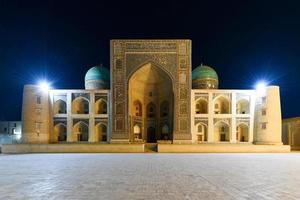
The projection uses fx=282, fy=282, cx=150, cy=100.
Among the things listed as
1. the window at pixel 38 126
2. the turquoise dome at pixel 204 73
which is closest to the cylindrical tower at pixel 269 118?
the turquoise dome at pixel 204 73

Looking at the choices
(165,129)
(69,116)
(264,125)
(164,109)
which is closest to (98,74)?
(69,116)

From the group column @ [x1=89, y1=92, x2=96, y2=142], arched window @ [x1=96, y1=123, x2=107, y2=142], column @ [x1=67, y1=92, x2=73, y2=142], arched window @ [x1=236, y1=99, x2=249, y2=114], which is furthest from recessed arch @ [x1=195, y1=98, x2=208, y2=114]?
column @ [x1=67, y1=92, x2=73, y2=142]

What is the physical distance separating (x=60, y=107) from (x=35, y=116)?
4.14 metres

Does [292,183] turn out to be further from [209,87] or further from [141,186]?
[209,87]

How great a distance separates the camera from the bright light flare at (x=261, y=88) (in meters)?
26.4

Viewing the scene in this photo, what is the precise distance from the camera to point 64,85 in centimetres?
4397

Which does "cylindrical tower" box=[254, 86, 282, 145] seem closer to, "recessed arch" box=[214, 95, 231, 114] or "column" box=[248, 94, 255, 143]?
"column" box=[248, 94, 255, 143]

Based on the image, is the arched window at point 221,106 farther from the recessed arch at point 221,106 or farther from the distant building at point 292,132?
the distant building at point 292,132

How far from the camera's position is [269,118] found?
83.9 feet

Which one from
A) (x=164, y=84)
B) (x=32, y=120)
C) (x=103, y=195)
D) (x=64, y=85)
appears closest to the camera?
(x=103, y=195)

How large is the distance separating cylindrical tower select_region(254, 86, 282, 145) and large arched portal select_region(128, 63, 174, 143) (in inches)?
344

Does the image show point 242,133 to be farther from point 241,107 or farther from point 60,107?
point 60,107

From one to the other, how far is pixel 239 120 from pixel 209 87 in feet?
17.5

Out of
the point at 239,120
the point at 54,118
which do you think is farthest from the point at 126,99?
the point at 239,120
